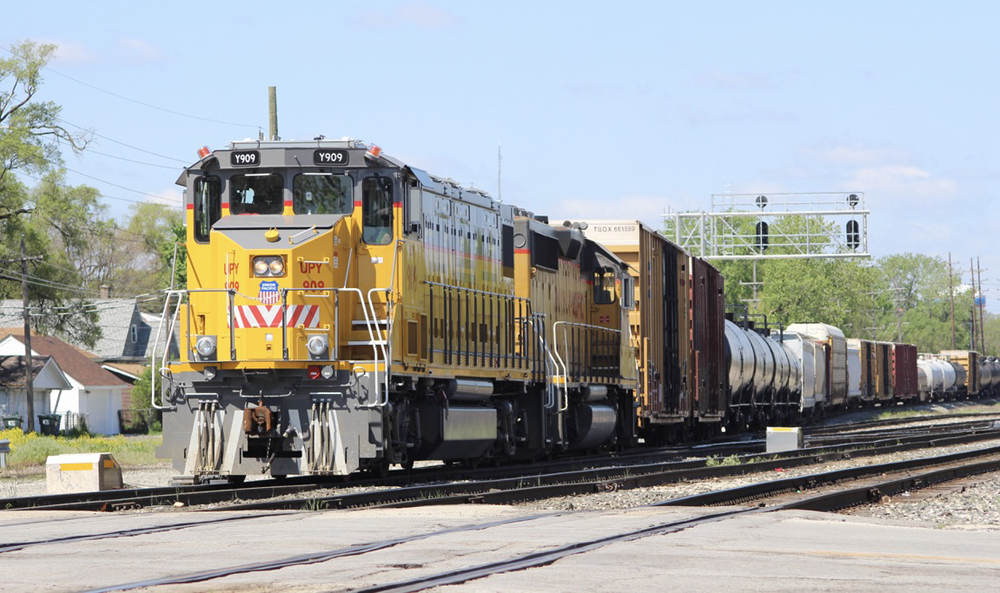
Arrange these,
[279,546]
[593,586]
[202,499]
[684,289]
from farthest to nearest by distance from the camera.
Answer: [684,289] → [202,499] → [279,546] → [593,586]

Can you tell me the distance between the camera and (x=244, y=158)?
15.3m

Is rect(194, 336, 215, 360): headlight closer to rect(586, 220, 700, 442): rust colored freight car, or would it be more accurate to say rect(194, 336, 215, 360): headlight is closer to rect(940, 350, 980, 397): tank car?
rect(586, 220, 700, 442): rust colored freight car

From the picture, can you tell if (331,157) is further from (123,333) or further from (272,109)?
(123,333)

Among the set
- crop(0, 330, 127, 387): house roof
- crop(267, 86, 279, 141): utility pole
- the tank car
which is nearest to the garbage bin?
crop(0, 330, 127, 387): house roof

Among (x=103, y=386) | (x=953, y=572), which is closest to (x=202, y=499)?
(x=953, y=572)

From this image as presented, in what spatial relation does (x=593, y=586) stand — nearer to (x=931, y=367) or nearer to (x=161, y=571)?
(x=161, y=571)

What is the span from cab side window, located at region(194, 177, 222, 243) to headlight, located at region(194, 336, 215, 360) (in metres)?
1.31

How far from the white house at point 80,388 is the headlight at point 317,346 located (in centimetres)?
4860

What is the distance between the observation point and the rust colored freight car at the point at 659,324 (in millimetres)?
25281

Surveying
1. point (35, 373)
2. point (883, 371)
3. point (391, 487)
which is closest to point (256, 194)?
point (391, 487)

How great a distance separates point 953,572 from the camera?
745 centimetres

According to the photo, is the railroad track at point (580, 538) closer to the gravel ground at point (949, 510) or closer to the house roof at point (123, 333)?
the gravel ground at point (949, 510)

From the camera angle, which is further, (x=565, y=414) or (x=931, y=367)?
(x=931, y=367)

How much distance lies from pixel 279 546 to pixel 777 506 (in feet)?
17.3
